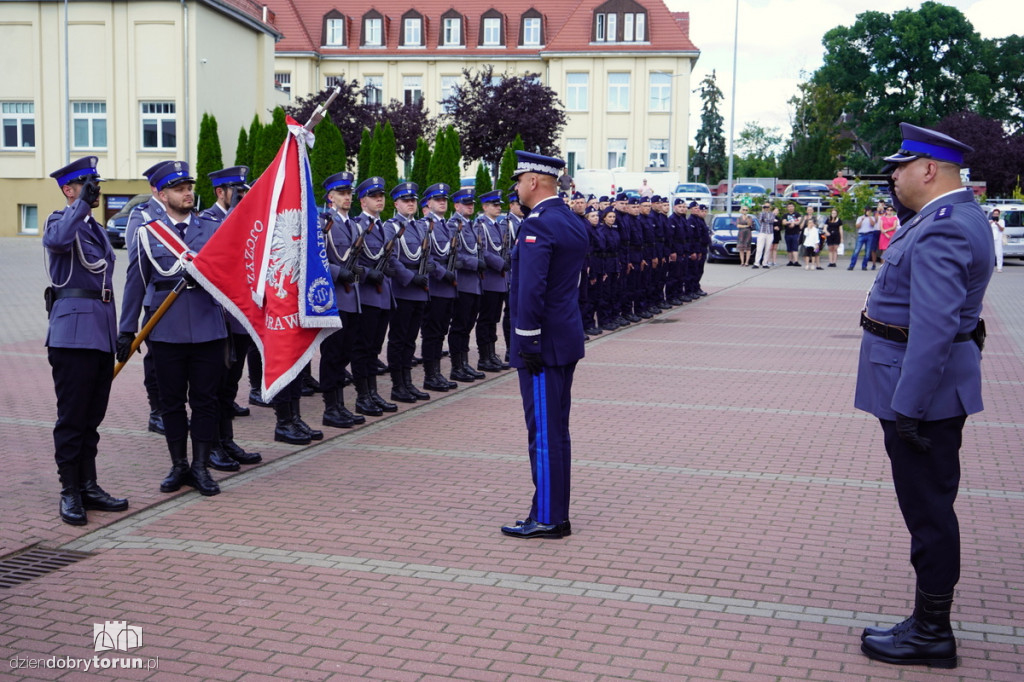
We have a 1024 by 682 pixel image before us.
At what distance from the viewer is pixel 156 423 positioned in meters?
8.81

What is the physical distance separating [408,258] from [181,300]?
3637 mm

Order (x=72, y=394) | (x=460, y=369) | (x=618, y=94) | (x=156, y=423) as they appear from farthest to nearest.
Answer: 1. (x=618, y=94)
2. (x=460, y=369)
3. (x=156, y=423)
4. (x=72, y=394)

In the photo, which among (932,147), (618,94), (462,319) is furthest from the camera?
(618,94)

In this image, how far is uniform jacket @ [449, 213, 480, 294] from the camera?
37.3ft

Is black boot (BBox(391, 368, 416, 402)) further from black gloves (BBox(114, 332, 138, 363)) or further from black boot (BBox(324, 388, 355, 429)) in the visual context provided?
black gloves (BBox(114, 332, 138, 363))

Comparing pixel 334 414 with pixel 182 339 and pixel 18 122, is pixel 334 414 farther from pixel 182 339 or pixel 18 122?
pixel 18 122

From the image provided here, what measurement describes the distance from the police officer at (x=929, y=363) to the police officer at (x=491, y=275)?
7469 mm

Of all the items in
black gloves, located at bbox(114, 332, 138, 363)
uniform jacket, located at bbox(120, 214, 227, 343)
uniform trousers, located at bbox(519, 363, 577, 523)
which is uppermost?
uniform jacket, located at bbox(120, 214, 227, 343)

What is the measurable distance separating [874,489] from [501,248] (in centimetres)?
592

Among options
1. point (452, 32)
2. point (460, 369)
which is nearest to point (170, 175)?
point (460, 369)

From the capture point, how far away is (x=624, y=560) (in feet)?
19.0

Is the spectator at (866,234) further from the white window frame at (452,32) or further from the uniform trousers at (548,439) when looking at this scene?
the white window frame at (452,32)

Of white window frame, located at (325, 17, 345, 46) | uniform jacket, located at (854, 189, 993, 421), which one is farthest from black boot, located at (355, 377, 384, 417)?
white window frame, located at (325, 17, 345, 46)
